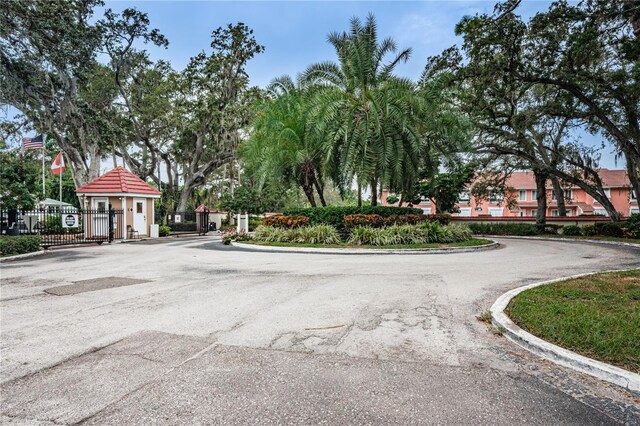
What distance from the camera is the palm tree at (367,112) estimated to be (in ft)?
55.6

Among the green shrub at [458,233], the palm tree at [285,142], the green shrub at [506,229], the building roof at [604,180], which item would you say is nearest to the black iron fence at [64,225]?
the palm tree at [285,142]

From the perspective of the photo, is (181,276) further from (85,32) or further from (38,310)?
(85,32)

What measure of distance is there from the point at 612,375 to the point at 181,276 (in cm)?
859

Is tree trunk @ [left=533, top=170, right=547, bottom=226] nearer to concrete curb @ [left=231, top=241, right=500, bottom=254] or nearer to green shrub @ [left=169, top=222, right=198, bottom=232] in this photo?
concrete curb @ [left=231, top=241, right=500, bottom=254]

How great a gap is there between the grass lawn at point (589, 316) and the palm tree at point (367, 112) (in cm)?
1070

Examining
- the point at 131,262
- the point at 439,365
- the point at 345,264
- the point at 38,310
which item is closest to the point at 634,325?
the point at 439,365

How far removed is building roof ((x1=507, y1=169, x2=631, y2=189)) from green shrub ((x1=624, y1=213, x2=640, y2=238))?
2545 cm

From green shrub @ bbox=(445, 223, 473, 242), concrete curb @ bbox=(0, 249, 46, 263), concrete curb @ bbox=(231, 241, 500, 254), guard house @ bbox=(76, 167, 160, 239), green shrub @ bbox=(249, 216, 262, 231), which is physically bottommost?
concrete curb @ bbox=(231, 241, 500, 254)

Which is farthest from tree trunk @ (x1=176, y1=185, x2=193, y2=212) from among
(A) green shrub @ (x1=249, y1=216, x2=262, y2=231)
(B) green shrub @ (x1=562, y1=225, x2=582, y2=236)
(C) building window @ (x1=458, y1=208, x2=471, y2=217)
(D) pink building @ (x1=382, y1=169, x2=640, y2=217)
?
(C) building window @ (x1=458, y1=208, x2=471, y2=217)

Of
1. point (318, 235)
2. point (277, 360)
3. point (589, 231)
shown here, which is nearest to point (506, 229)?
point (589, 231)

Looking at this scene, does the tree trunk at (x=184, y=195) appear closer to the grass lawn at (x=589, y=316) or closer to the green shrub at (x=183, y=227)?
the green shrub at (x=183, y=227)

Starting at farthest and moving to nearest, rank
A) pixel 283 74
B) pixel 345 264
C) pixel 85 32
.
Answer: pixel 283 74 → pixel 85 32 → pixel 345 264

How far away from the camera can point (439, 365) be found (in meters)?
3.78

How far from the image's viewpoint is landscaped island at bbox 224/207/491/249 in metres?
16.5
